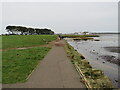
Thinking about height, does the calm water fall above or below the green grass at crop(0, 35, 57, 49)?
below

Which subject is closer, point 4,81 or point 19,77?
point 4,81

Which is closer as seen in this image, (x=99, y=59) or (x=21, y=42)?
(x=99, y=59)

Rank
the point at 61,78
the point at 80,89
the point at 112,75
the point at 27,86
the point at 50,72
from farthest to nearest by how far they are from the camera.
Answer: the point at 112,75 → the point at 50,72 → the point at 61,78 → the point at 27,86 → the point at 80,89

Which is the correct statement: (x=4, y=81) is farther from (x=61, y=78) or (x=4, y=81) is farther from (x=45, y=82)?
(x=61, y=78)

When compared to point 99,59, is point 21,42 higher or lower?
higher

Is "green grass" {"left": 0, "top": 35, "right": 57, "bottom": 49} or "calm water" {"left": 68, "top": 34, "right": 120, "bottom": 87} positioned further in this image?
"green grass" {"left": 0, "top": 35, "right": 57, "bottom": 49}

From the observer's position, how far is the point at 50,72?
11961 millimetres

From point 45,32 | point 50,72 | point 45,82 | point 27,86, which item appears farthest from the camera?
point 45,32

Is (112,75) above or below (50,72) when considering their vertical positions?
below

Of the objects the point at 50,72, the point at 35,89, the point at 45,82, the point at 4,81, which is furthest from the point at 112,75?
the point at 4,81

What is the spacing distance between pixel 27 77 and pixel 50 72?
2037 mm

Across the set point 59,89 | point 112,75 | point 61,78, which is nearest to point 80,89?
point 59,89

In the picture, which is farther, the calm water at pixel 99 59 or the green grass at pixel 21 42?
the green grass at pixel 21 42

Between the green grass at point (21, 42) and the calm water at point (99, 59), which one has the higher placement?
the green grass at point (21, 42)
